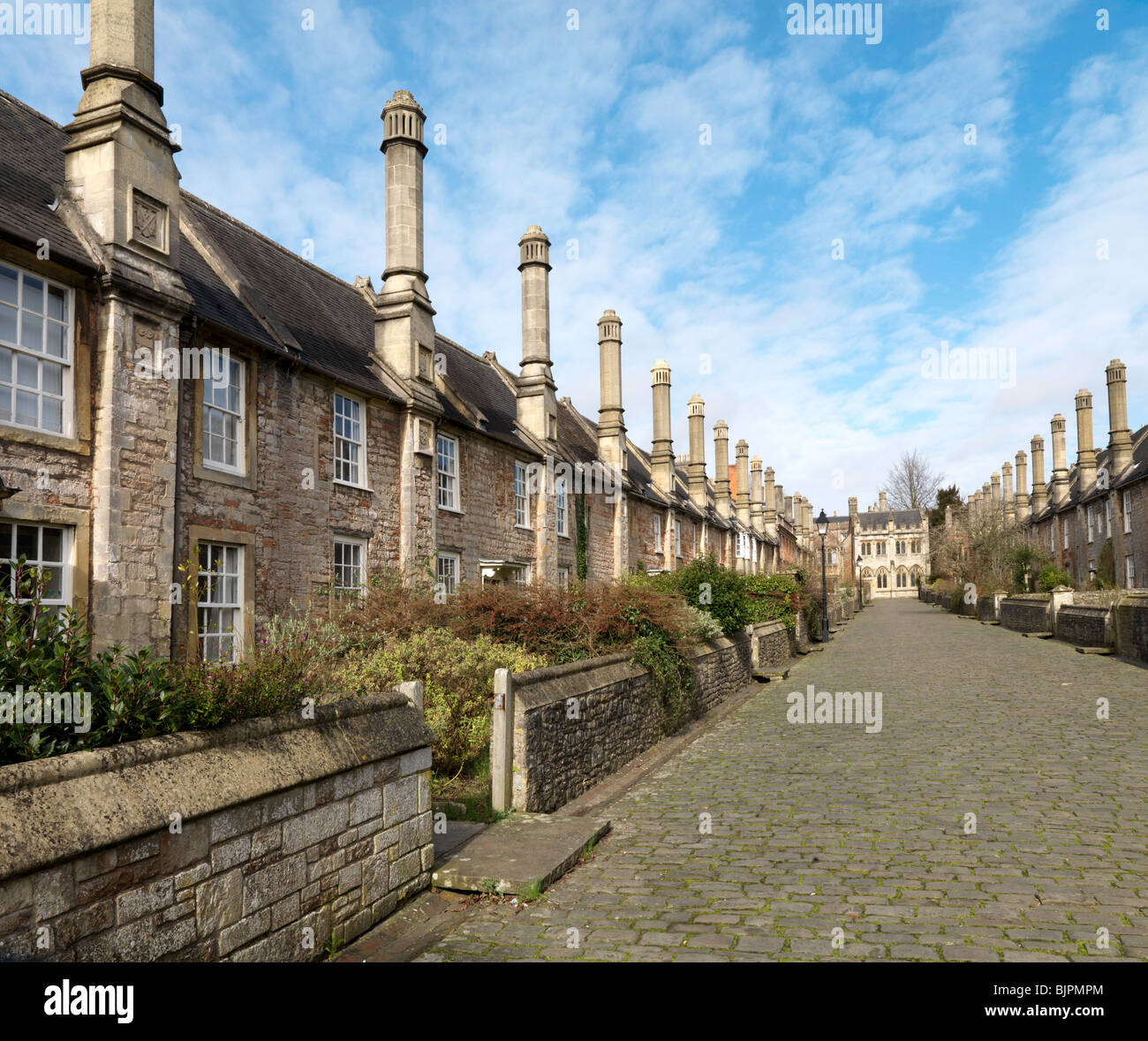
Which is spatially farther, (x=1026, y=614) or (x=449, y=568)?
(x=1026, y=614)

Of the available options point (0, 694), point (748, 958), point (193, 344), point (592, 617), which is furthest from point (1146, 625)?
point (0, 694)

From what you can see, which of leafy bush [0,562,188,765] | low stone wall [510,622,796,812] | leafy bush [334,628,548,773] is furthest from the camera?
leafy bush [334,628,548,773]

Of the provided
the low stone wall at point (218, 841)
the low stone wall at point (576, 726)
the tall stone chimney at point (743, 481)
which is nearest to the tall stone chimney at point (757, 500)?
the tall stone chimney at point (743, 481)

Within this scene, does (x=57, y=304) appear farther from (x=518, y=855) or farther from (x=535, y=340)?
(x=535, y=340)

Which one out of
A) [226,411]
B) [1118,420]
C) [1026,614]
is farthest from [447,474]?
[1118,420]

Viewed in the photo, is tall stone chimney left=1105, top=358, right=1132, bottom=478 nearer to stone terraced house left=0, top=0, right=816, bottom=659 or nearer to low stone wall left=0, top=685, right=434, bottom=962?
stone terraced house left=0, top=0, right=816, bottom=659

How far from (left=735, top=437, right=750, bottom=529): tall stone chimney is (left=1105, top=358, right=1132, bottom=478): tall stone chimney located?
755 inches

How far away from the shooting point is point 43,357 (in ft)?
31.6

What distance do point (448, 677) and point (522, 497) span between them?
41.8 feet

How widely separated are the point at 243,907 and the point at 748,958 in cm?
271

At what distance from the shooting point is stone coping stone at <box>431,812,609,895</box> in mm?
5797

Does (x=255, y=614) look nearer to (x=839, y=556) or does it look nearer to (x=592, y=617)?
(x=592, y=617)

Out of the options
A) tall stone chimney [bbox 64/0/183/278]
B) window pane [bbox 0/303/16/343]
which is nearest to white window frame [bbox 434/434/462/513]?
tall stone chimney [bbox 64/0/183/278]

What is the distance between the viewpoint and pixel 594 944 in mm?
4918
